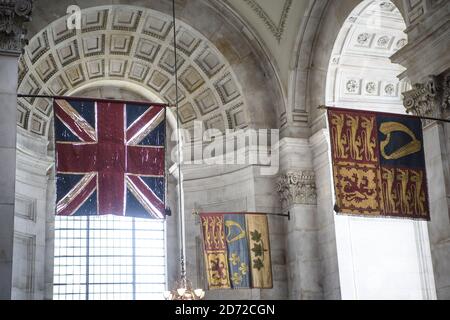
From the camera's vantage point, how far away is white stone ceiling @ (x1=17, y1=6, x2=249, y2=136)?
24719 mm

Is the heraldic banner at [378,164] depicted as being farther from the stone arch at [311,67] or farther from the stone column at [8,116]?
the stone column at [8,116]

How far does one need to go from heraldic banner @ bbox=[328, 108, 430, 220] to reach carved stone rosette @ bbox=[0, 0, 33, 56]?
718 cm

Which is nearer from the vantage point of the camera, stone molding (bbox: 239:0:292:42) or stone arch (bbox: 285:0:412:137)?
stone arch (bbox: 285:0:412:137)

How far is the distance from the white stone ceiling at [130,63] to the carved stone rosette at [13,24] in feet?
33.3

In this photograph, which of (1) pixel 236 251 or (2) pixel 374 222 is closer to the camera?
(1) pixel 236 251

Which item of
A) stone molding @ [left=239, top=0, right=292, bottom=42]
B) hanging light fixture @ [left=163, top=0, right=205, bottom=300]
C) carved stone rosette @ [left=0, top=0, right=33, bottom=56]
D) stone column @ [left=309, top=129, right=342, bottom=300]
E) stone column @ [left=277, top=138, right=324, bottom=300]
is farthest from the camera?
stone molding @ [left=239, top=0, right=292, bottom=42]

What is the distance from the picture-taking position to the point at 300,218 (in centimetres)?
2319

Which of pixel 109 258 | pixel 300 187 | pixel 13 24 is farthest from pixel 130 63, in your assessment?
pixel 13 24

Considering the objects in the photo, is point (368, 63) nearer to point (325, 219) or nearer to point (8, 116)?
point (325, 219)

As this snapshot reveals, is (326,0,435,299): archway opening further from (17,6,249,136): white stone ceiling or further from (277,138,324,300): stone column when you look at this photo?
(17,6,249,136): white stone ceiling

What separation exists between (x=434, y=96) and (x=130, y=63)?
13647mm

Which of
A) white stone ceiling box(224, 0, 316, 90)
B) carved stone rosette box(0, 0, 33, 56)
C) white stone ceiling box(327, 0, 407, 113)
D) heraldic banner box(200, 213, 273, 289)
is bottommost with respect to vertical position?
heraldic banner box(200, 213, 273, 289)

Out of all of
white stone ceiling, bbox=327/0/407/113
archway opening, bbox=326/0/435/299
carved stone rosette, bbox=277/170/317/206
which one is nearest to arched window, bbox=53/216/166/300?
carved stone rosette, bbox=277/170/317/206

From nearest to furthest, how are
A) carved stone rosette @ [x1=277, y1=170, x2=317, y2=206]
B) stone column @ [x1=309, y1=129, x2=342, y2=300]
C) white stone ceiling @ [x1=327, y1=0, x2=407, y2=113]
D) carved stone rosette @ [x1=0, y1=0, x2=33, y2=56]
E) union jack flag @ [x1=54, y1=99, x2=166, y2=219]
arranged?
carved stone rosette @ [x1=0, y1=0, x2=33, y2=56] → union jack flag @ [x1=54, y1=99, x2=166, y2=219] → stone column @ [x1=309, y1=129, x2=342, y2=300] → white stone ceiling @ [x1=327, y1=0, x2=407, y2=113] → carved stone rosette @ [x1=277, y1=170, x2=317, y2=206]
